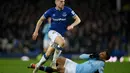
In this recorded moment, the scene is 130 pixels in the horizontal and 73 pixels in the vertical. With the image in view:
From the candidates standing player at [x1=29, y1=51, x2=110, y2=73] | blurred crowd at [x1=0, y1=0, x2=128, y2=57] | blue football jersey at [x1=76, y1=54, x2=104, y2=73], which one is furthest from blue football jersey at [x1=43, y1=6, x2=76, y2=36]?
blurred crowd at [x1=0, y1=0, x2=128, y2=57]

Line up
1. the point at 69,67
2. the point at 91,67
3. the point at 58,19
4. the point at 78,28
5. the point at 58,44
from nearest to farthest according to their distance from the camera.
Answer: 1. the point at 91,67
2. the point at 69,67
3. the point at 58,44
4. the point at 58,19
5. the point at 78,28

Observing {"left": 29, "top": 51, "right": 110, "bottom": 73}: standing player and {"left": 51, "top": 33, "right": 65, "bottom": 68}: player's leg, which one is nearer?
{"left": 29, "top": 51, "right": 110, "bottom": 73}: standing player

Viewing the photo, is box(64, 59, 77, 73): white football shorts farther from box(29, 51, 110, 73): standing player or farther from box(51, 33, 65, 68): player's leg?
box(51, 33, 65, 68): player's leg

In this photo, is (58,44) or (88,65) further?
(58,44)

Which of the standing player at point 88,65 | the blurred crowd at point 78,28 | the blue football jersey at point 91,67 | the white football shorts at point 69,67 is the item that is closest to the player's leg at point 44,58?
the standing player at point 88,65

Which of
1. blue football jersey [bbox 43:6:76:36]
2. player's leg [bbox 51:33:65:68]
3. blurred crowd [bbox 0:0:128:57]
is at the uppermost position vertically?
blurred crowd [bbox 0:0:128:57]

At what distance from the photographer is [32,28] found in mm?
30594

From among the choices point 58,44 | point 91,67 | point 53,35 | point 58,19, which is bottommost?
point 91,67

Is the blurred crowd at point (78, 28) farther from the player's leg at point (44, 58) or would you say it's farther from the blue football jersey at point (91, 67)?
the blue football jersey at point (91, 67)

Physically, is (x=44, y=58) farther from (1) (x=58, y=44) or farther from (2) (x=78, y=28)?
(2) (x=78, y=28)

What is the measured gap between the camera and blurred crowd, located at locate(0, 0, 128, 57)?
2986cm

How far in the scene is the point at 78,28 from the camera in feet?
102

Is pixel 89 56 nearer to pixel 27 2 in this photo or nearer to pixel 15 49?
pixel 15 49

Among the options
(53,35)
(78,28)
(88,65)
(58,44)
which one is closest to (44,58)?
(58,44)
